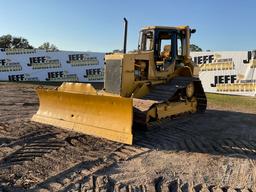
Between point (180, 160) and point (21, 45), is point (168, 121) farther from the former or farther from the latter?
point (21, 45)

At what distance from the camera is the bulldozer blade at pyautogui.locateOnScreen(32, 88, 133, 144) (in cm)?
717

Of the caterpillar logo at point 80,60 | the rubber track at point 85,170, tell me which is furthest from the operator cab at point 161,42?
the caterpillar logo at point 80,60

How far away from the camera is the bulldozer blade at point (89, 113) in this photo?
7.17 meters

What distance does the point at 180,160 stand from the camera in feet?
20.1

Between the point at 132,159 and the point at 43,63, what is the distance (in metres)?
17.9

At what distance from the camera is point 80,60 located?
23641 millimetres

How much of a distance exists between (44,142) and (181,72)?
15.9 feet

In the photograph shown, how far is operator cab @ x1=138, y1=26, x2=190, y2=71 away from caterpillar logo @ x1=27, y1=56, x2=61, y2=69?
45.5 ft

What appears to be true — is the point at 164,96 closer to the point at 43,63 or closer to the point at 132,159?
the point at 132,159

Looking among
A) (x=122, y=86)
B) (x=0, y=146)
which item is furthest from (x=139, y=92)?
(x=0, y=146)

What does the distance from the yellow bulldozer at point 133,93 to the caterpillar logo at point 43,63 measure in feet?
45.5

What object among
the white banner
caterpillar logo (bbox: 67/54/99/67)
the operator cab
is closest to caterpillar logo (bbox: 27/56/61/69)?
the white banner

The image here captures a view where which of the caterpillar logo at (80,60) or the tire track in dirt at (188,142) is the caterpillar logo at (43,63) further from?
the tire track in dirt at (188,142)

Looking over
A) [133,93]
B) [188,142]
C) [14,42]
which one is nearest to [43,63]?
[133,93]
